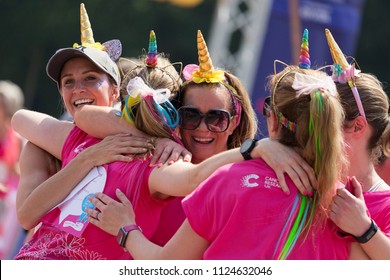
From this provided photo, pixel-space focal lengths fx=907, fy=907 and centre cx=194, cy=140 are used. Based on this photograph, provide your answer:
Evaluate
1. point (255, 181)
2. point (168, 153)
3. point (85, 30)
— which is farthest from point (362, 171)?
point (85, 30)

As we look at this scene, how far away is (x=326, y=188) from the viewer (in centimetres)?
301

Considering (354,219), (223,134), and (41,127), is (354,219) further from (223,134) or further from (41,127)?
(41,127)

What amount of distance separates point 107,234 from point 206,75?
858 millimetres

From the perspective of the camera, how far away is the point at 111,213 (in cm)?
350

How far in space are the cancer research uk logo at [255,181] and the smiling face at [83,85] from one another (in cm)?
136

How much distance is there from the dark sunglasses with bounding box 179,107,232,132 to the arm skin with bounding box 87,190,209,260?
1.70 feet

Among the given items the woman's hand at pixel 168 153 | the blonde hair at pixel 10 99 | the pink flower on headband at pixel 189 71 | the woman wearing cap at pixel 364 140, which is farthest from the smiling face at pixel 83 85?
the blonde hair at pixel 10 99

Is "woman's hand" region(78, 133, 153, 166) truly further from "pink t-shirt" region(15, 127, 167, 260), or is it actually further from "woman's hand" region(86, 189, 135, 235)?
"woman's hand" region(86, 189, 135, 235)

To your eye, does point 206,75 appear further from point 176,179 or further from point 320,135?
point 320,135

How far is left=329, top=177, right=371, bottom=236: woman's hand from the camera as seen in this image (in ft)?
10.0

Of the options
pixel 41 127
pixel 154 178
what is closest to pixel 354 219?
pixel 154 178

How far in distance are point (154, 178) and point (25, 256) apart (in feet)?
2.43

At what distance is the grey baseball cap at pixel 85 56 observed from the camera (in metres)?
4.13

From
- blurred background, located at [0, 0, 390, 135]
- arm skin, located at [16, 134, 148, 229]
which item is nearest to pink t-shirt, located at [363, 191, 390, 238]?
arm skin, located at [16, 134, 148, 229]
